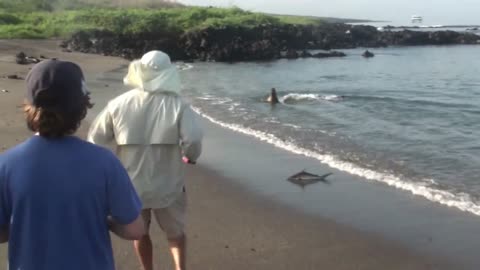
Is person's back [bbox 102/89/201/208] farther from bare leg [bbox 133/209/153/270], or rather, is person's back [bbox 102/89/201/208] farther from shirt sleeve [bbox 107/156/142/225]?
shirt sleeve [bbox 107/156/142/225]

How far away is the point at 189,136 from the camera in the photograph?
416cm

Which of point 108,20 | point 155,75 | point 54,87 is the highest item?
point 54,87

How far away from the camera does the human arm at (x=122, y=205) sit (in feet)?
8.09

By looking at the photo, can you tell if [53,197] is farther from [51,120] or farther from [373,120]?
[373,120]

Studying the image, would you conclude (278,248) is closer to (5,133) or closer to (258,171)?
(258,171)

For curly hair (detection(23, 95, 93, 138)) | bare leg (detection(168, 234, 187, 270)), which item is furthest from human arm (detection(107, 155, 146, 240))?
bare leg (detection(168, 234, 187, 270))

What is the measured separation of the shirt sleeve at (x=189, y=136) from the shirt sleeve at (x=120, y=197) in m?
1.63

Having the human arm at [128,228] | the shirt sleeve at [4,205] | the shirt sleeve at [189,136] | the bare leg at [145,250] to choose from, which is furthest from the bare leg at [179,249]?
the shirt sleeve at [4,205]

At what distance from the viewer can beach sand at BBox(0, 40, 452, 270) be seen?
5520 mm

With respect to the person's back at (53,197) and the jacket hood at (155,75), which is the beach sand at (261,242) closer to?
the jacket hood at (155,75)

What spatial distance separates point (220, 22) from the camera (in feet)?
172

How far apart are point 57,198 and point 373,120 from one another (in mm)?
14296

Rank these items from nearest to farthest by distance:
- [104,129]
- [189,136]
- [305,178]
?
[189,136] < [104,129] < [305,178]

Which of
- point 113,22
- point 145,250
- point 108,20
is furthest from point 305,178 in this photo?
point 108,20
